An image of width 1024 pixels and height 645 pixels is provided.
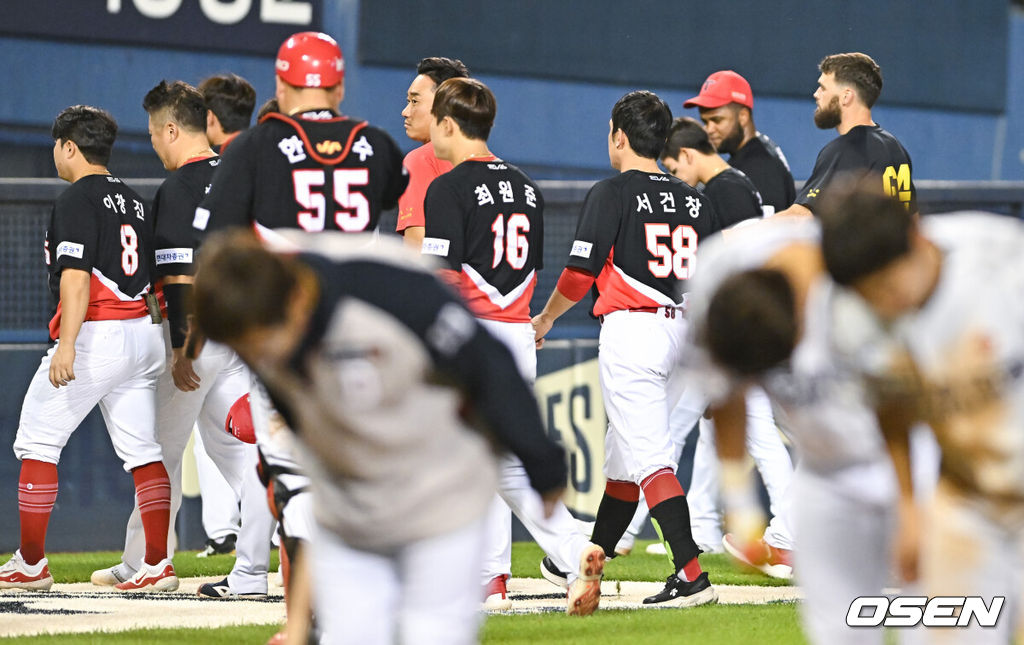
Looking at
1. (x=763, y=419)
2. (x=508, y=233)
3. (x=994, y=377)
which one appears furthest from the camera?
(x=763, y=419)

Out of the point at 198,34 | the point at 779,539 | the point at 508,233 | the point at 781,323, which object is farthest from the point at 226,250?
the point at 198,34

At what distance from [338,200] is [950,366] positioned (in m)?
2.69

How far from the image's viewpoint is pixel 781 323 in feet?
10.4

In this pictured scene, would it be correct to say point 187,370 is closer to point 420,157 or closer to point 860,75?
point 420,157

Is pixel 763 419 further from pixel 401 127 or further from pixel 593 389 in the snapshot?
pixel 401 127

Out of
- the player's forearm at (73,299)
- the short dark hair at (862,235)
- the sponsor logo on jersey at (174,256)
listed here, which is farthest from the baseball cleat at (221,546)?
the short dark hair at (862,235)

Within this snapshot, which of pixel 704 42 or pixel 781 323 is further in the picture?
pixel 704 42

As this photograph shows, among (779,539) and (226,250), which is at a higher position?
(226,250)

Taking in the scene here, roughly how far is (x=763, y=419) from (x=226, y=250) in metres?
5.66

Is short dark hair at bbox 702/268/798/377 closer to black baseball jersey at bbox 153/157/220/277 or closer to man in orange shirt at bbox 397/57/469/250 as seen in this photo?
man in orange shirt at bbox 397/57/469/250

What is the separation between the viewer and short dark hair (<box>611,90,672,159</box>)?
686 centimetres

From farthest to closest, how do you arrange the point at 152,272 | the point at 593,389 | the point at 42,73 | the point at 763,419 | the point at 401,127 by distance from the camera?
1. the point at 401,127
2. the point at 42,73
3. the point at 593,389
4. the point at 763,419
5. the point at 152,272

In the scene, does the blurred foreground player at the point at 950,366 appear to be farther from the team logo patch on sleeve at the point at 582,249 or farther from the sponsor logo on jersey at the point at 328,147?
the team logo patch on sleeve at the point at 582,249

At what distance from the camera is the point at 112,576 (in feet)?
24.0
